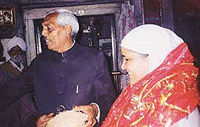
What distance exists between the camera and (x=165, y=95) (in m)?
1.60

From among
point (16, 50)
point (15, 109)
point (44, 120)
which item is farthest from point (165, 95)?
point (16, 50)

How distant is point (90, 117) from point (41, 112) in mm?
565

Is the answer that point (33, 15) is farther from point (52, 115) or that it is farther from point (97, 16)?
point (52, 115)

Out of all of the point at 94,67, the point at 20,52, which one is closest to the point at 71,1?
the point at 20,52

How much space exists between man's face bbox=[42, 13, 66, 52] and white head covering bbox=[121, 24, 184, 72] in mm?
874

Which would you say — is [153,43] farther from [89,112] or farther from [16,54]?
[16,54]

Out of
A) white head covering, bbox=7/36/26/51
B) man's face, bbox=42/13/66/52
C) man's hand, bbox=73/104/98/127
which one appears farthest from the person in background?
man's hand, bbox=73/104/98/127

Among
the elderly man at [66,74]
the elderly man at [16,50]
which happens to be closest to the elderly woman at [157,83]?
the elderly man at [66,74]

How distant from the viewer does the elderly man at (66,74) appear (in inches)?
98.3

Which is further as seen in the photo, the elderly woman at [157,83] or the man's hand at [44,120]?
the man's hand at [44,120]

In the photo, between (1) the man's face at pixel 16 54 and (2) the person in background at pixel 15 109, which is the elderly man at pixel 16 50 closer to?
(1) the man's face at pixel 16 54

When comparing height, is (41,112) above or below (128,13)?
below

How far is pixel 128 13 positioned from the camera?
5340mm

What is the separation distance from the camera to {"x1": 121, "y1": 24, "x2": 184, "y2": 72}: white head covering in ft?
5.79
